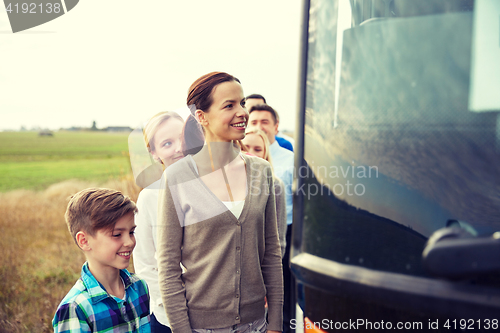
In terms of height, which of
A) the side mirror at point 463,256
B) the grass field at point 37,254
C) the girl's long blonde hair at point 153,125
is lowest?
the grass field at point 37,254

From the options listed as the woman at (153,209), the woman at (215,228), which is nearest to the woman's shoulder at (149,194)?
the woman at (153,209)

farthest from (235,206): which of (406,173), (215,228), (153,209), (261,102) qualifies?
(261,102)

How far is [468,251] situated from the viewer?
2.34ft

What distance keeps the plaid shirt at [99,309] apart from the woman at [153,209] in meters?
0.26

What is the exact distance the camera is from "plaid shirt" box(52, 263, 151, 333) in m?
1.26

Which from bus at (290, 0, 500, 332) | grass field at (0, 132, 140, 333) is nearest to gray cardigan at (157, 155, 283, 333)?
bus at (290, 0, 500, 332)

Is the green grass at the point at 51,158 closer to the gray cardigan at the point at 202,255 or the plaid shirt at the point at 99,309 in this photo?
the plaid shirt at the point at 99,309

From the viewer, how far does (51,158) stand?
94.9 ft

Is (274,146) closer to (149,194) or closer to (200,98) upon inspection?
(149,194)

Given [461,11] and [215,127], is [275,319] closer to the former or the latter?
[215,127]

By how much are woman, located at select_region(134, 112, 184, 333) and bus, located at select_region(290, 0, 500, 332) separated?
0.96 meters

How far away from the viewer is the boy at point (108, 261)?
4.46 feet

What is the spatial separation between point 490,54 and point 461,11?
0.13 metres

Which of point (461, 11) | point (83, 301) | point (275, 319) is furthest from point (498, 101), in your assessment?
point (83, 301)
